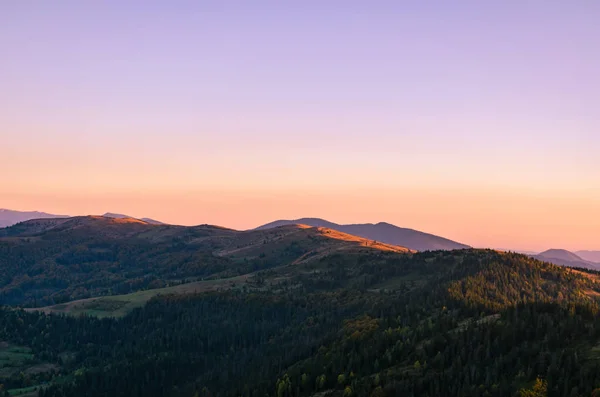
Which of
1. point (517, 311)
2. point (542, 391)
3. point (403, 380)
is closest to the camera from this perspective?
point (542, 391)

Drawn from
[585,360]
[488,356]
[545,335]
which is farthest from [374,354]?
[585,360]

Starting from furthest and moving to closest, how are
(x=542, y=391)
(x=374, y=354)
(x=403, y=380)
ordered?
(x=374, y=354) → (x=403, y=380) → (x=542, y=391)

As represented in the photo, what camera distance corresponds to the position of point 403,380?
527 ft

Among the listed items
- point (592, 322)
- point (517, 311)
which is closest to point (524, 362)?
point (592, 322)

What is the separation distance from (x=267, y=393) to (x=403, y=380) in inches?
2287

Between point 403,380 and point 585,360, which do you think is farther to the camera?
point 403,380

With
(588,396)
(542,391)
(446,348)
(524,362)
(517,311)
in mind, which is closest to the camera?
(588,396)

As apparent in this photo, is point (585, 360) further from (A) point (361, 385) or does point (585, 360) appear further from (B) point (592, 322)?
(A) point (361, 385)

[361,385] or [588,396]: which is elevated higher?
[588,396]

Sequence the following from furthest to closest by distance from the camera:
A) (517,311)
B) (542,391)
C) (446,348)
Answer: (517,311), (446,348), (542,391)

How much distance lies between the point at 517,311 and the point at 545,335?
25870mm

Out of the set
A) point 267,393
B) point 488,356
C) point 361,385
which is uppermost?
point 488,356

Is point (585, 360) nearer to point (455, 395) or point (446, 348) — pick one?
point (455, 395)

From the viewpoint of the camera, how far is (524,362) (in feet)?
492
